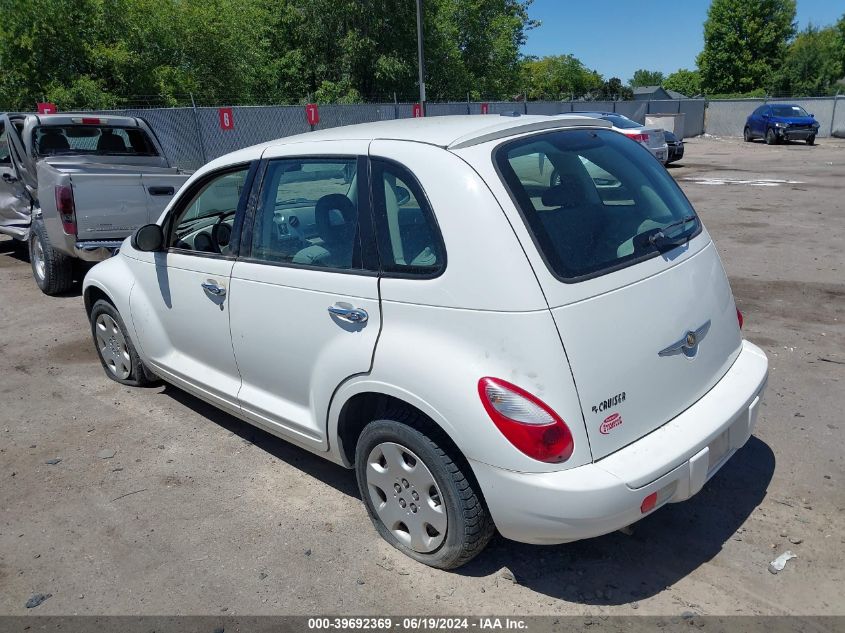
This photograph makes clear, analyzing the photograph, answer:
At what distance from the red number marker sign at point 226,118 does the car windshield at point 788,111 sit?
2248cm

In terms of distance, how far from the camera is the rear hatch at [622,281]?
8.52 feet

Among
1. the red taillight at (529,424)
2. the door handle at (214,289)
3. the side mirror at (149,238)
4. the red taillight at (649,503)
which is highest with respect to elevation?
the side mirror at (149,238)

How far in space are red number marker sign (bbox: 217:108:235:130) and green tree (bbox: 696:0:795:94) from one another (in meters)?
58.9

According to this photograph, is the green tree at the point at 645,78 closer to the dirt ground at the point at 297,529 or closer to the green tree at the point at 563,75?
the green tree at the point at 563,75

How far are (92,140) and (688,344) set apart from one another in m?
8.08

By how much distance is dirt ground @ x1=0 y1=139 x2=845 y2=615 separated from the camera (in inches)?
115

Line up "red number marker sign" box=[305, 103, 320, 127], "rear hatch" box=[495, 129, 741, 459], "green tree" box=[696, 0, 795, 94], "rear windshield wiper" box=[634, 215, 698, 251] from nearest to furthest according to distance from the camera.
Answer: "rear hatch" box=[495, 129, 741, 459] → "rear windshield wiper" box=[634, 215, 698, 251] → "red number marker sign" box=[305, 103, 320, 127] → "green tree" box=[696, 0, 795, 94]

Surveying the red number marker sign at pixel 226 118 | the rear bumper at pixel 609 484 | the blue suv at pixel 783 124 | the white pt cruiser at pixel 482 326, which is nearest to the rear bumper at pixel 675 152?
the blue suv at pixel 783 124

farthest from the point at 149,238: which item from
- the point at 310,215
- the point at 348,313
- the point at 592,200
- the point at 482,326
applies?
the point at 592,200

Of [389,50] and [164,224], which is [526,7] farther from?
[164,224]

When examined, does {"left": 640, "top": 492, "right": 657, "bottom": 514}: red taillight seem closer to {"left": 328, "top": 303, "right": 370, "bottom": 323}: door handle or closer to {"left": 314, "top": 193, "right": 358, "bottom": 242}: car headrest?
{"left": 328, "top": 303, "right": 370, "bottom": 323}: door handle

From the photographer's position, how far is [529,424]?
2492mm

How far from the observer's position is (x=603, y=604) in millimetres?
2842

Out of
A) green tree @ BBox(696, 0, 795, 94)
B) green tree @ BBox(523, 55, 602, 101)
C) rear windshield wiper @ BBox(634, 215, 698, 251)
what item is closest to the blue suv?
rear windshield wiper @ BBox(634, 215, 698, 251)
